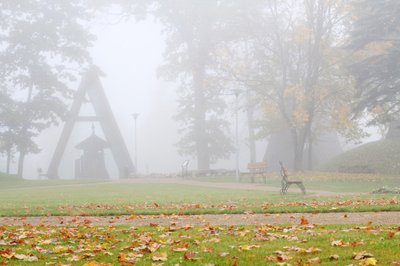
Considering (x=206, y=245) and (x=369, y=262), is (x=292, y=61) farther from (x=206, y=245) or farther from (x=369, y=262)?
(x=369, y=262)

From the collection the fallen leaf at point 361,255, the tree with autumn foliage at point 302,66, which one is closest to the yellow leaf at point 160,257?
the fallen leaf at point 361,255

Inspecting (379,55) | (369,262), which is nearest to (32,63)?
(379,55)

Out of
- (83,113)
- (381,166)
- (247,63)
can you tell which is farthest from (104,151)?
(381,166)

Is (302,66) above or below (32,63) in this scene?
below

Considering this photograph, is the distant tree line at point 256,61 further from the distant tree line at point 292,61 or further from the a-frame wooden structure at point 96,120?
the a-frame wooden structure at point 96,120

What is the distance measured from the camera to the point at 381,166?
33250 mm

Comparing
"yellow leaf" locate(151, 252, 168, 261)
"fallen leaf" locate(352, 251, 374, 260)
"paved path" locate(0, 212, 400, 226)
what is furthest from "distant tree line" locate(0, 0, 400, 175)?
"yellow leaf" locate(151, 252, 168, 261)

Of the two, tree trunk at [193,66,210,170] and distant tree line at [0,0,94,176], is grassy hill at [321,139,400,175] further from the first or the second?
distant tree line at [0,0,94,176]

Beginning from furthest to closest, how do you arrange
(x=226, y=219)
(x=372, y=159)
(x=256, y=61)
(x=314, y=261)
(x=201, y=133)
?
(x=201, y=133) → (x=256, y=61) → (x=372, y=159) → (x=226, y=219) → (x=314, y=261)

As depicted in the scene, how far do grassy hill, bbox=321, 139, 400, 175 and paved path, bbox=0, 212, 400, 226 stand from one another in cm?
2259

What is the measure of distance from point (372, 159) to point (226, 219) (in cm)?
2662

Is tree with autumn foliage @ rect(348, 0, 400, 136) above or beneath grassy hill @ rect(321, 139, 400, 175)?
above

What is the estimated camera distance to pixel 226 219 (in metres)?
10.4

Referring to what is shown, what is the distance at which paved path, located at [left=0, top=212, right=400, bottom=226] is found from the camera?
377 inches
